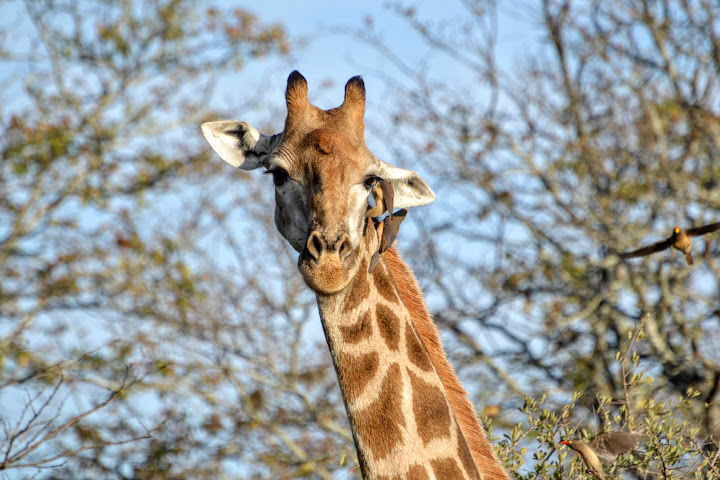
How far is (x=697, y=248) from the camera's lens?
10.1 metres

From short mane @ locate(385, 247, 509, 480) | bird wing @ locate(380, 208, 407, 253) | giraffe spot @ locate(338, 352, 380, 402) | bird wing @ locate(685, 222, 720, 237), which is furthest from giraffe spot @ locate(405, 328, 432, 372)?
bird wing @ locate(685, 222, 720, 237)

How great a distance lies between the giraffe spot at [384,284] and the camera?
4.27 metres

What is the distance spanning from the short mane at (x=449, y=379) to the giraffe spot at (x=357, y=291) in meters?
0.40

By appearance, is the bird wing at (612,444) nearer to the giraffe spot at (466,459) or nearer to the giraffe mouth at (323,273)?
the giraffe spot at (466,459)

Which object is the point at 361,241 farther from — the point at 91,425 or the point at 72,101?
the point at 72,101

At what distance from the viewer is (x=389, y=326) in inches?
164

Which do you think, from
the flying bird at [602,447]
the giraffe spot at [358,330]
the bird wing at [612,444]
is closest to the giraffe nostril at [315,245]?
the giraffe spot at [358,330]

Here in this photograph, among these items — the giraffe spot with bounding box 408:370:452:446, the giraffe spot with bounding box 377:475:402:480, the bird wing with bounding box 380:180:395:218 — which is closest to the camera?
the giraffe spot with bounding box 377:475:402:480

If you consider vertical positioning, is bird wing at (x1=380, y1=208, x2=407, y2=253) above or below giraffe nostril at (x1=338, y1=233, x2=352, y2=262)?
above

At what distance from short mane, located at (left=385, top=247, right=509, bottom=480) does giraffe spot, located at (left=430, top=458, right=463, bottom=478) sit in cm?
33

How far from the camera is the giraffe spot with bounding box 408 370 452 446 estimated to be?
3.87 m

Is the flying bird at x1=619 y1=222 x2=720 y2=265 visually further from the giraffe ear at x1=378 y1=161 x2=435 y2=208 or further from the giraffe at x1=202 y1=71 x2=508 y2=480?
the giraffe at x1=202 y1=71 x2=508 y2=480

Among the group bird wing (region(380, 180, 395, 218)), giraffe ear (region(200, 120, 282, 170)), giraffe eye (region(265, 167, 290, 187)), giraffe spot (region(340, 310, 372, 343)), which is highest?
giraffe ear (region(200, 120, 282, 170))

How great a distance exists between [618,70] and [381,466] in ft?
33.2
